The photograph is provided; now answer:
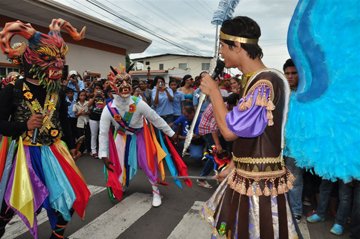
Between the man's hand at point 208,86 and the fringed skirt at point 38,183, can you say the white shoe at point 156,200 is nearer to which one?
the fringed skirt at point 38,183

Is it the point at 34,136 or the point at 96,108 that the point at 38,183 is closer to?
the point at 34,136

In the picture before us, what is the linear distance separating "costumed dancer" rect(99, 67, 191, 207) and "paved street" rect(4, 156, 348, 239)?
0.23m

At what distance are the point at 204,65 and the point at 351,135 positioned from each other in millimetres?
44443

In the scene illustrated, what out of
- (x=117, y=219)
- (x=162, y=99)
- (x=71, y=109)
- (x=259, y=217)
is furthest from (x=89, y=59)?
(x=259, y=217)

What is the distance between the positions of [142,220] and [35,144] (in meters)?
1.70

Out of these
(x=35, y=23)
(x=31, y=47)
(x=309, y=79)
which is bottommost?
(x=309, y=79)

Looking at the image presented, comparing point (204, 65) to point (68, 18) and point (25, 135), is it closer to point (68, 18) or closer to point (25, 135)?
point (68, 18)

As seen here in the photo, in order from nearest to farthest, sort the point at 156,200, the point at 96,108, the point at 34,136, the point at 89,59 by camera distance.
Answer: the point at 34,136 < the point at 156,200 < the point at 96,108 < the point at 89,59

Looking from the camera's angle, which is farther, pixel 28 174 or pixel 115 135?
pixel 115 135

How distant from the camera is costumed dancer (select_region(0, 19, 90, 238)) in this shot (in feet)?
8.89

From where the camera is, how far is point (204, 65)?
45250mm

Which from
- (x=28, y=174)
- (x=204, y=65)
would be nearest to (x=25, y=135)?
(x=28, y=174)

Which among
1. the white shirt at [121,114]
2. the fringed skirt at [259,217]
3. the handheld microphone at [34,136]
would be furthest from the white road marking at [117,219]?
the fringed skirt at [259,217]

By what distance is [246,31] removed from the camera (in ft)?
6.13
